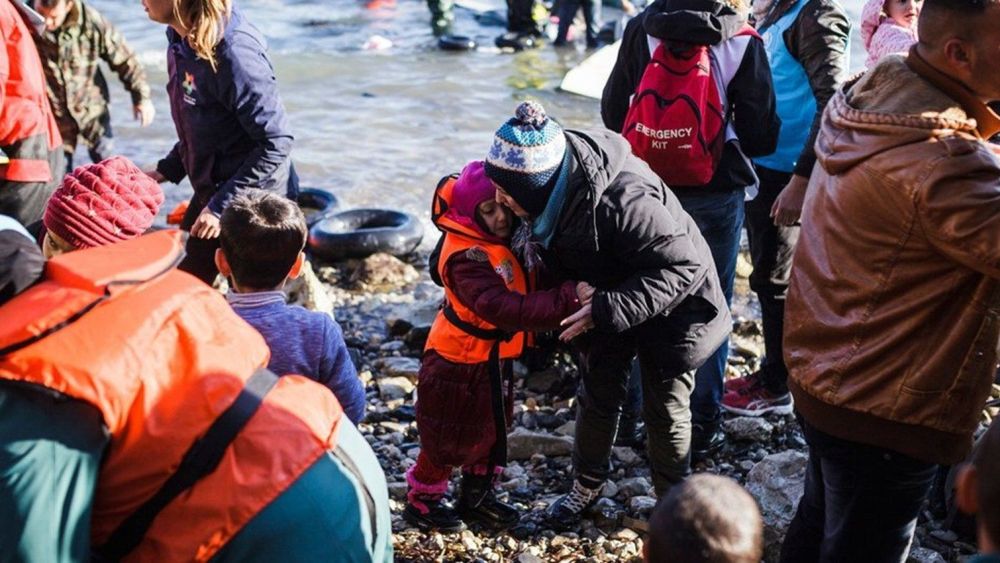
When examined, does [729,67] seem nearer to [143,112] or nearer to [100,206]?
[100,206]

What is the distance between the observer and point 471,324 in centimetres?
400

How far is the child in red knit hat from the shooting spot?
342 centimetres

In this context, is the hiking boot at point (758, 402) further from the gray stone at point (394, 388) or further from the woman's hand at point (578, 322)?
the woman's hand at point (578, 322)

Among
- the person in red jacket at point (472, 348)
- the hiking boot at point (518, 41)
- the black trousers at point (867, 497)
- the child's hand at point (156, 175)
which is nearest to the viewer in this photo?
the black trousers at point (867, 497)

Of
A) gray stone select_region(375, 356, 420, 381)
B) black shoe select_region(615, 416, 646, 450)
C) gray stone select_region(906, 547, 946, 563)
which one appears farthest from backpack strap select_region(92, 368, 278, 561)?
gray stone select_region(375, 356, 420, 381)

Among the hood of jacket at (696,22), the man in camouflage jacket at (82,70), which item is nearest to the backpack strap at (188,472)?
the hood of jacket at (696,22)

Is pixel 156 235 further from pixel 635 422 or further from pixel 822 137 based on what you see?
pixel 635 422

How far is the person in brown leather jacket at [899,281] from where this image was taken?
2518mm

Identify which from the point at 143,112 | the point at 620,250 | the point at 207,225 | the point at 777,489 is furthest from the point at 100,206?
the point at 143,112

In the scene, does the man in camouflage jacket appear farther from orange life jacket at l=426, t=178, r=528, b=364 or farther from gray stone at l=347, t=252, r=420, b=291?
orange life jacket at l=426, t=178, r=528, b=364

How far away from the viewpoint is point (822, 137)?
9.59 ft

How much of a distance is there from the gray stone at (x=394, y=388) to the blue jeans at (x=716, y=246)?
1602 mm

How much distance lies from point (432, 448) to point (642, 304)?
44.5 inches

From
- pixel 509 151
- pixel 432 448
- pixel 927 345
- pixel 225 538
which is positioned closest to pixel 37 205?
pixel 432 448
